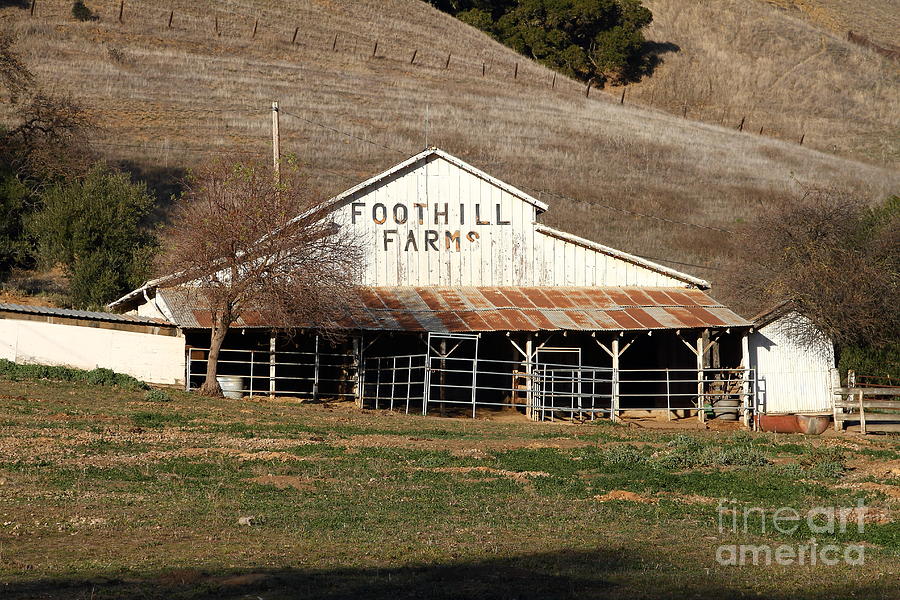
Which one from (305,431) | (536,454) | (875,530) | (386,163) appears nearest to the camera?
(875,530)

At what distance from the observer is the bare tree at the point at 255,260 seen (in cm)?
3134

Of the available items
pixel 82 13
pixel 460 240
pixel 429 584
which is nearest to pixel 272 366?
pixel 460 240

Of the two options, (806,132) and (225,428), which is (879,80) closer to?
(806,132)

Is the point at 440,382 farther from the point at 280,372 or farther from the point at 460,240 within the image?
the point at 280,372

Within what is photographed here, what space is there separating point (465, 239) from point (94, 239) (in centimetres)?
1439

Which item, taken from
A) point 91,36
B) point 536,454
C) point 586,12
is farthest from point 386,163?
point 536,454

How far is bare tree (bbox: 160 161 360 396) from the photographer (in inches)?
1234

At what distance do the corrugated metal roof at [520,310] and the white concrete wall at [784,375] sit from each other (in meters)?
1.68

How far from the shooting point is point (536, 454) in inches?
916

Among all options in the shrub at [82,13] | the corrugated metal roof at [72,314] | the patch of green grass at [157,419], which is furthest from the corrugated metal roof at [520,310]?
the shrub at [82,13]

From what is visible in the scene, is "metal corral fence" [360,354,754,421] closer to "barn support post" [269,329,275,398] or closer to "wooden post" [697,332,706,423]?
"wooden post" [697,332,706,423]

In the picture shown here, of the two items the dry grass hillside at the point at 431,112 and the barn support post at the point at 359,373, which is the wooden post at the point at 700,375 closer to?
the barn support post at the point at 359,373

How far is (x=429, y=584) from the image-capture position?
11.5 meters

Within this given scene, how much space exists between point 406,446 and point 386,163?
40.6 m
